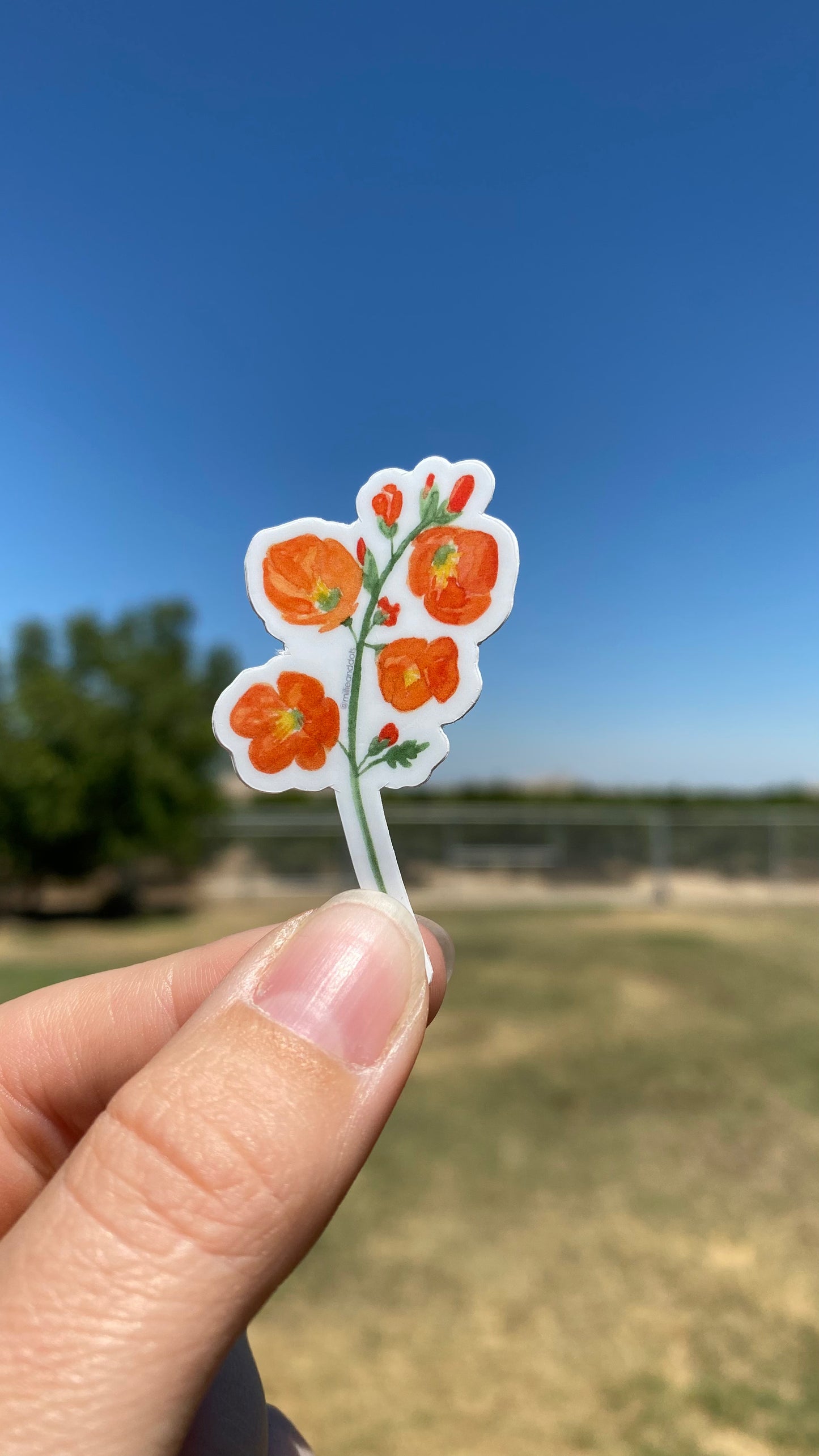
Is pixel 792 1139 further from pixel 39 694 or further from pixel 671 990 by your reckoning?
pixel 39 694

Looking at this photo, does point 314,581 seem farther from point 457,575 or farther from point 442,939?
point 442,939

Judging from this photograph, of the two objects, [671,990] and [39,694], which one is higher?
[39,694]

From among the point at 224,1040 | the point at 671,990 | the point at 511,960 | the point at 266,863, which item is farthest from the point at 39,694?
the point at 224,1040

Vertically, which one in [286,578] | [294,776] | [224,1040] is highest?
[286,578]

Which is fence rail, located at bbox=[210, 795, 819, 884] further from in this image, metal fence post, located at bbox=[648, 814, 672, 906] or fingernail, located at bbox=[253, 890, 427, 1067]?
fingernail, located at bbox=[253, 890, 427, 1067]

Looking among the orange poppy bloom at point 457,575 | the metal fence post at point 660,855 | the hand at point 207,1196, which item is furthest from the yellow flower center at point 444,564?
the metal fence post at point 660,855

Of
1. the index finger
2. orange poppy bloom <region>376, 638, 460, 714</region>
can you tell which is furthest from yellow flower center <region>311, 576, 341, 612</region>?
the index finger
